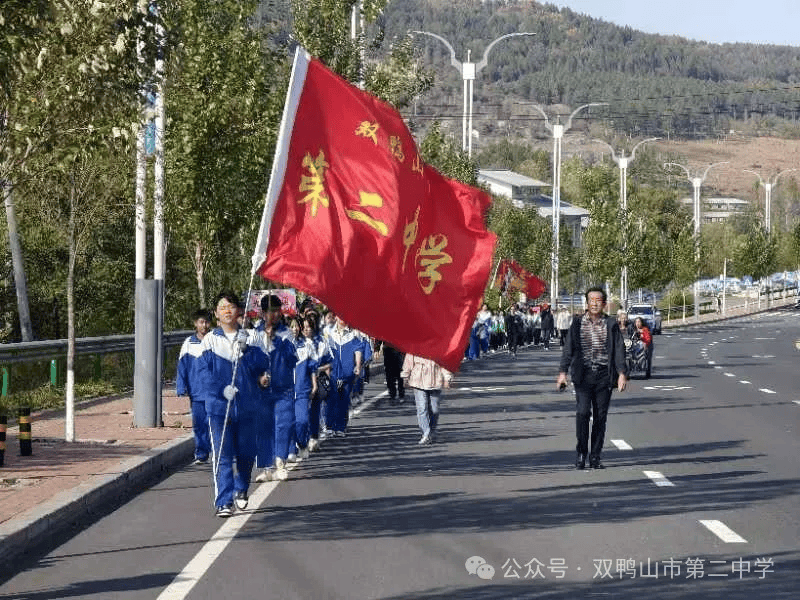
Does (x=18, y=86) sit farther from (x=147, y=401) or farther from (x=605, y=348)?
(x=147, y=401)

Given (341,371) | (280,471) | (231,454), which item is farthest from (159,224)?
(231,454)

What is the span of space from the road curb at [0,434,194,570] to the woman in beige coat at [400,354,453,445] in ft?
10.6

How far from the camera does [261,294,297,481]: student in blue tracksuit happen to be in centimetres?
1617

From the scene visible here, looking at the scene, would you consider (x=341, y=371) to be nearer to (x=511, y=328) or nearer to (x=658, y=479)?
(x=658, y=479)

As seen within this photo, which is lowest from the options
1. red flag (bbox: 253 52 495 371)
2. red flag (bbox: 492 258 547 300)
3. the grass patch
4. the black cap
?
the grass patch

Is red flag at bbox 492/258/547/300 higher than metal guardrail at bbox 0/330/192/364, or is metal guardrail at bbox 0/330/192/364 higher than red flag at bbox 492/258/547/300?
red flag at bbox 492/258/547/300

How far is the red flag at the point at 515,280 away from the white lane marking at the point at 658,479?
4794 cm

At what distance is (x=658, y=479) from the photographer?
1673 cm

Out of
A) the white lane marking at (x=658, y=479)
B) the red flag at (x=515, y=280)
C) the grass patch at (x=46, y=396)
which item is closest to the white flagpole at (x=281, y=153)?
the white lane marking at (x=658, y=479)

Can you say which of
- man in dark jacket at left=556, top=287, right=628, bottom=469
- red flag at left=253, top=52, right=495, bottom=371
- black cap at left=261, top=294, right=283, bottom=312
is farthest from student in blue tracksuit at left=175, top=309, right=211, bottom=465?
man in dark jacket at left=556, top=287, right=628, bottom=469

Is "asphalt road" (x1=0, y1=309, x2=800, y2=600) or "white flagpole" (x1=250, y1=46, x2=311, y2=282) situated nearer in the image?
"asphalt road" (x1=0, y1=309, x2=800, y2=600)

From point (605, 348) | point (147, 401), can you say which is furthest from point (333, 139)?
point (147, 401)

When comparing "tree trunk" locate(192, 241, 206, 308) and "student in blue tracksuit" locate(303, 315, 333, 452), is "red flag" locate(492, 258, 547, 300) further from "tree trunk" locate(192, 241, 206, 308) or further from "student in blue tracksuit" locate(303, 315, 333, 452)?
"student in blue tracksuit" locate(303, 315, 333, 452)

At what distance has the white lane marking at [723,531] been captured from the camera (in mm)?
12250
